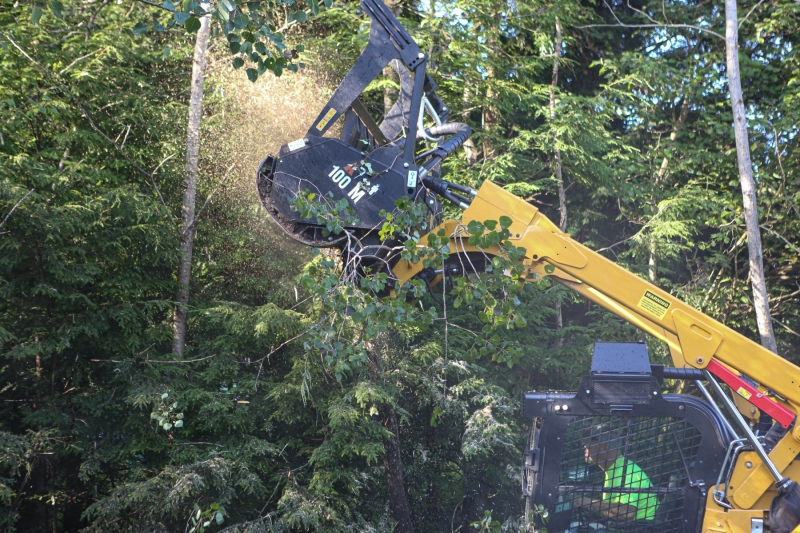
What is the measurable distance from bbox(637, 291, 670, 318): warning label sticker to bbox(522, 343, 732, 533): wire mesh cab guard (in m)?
0.31

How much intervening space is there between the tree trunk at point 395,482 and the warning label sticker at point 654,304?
8.92ft

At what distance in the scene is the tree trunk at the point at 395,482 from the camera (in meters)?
6.24

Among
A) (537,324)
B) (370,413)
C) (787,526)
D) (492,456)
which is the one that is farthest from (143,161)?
(787,526)

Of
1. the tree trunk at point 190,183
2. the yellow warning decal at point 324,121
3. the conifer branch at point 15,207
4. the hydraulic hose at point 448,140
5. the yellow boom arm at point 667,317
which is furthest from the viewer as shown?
the tree trunk at point 190,183

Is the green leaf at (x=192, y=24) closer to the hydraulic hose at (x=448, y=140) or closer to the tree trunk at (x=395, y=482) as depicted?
the hydraulic hose at (x=448, y=140)

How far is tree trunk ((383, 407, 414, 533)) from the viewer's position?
624cm

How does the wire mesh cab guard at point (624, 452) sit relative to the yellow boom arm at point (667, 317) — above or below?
below

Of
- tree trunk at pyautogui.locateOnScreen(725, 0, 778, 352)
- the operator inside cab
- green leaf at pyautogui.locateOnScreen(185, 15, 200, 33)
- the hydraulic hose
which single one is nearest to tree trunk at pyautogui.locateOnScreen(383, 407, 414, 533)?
the operator inside cab

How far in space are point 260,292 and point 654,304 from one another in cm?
425

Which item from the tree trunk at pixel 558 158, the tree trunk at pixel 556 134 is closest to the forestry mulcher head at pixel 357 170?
the tree trunk at pixel 556 134

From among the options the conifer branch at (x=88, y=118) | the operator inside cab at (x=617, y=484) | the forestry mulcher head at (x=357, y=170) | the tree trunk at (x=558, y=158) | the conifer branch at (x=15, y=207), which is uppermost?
the tree trunk at (x=558, y=158)

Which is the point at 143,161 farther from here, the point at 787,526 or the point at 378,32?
the point at 787,526

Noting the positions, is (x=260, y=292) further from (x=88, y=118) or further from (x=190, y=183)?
(x=88, y=118)

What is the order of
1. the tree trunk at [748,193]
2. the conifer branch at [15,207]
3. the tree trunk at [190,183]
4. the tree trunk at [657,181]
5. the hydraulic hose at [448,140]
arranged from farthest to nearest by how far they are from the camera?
the tree trunk at [657,181] < the tree trunk at [748,193] < the tree trunk at [190,183] < the conifer branch at [15,207] < the hydraulic hose at [448,140]
